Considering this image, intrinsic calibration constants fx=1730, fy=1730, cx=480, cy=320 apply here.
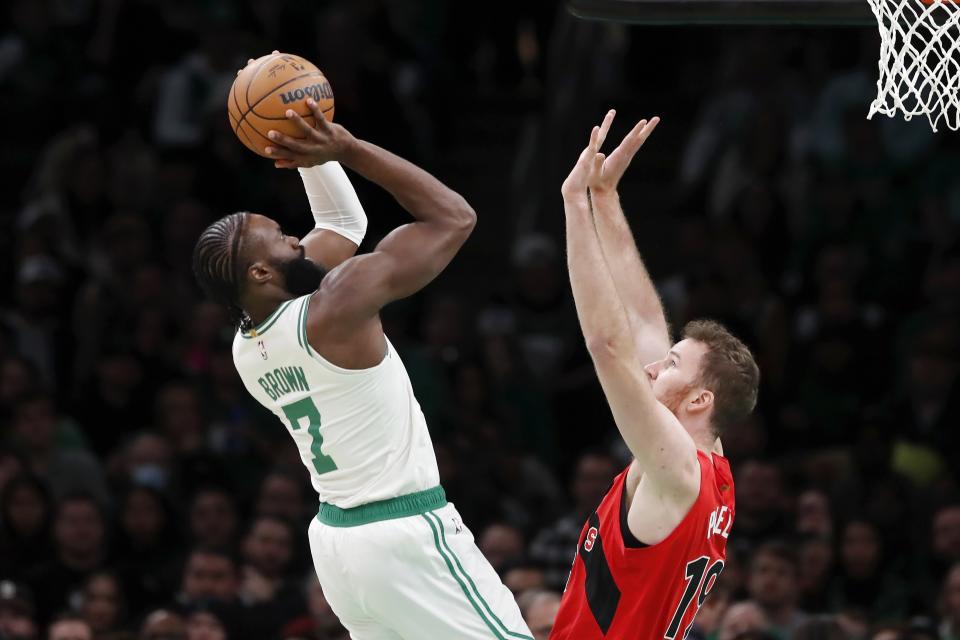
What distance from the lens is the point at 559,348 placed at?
1259 centimetres

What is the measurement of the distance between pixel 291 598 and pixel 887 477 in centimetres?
372

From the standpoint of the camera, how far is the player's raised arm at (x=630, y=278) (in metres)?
6.52

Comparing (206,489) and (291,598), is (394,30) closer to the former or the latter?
(206,489)

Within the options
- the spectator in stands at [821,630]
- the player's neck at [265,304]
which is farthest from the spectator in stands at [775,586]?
the player's neck at [265,304]

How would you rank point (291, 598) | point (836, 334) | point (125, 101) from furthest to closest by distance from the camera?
point (125, 101), point (836, 334), point (291, 598)

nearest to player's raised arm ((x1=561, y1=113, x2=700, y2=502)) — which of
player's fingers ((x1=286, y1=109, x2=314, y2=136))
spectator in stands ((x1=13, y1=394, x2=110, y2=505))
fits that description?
player's fingers ((x1=286, y1=109, x2=314, y2=136))

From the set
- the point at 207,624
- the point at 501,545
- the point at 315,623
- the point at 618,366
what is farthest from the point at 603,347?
the point at 501,545

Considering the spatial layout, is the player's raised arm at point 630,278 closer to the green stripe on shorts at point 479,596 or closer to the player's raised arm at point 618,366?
the player's raised arm at point 618,366

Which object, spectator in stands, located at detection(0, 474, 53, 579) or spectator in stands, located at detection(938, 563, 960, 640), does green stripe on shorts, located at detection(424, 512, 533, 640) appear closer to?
spectator in stands, located at detection(938, 563, 960, 640)

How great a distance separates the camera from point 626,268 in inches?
263

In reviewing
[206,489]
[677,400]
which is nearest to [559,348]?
[206,489]

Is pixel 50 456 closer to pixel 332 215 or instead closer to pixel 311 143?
pixel 332 215

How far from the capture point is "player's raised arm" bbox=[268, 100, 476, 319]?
588 cm

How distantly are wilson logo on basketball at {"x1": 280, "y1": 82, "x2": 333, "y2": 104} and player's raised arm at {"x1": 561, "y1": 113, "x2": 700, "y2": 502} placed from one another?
98cm
